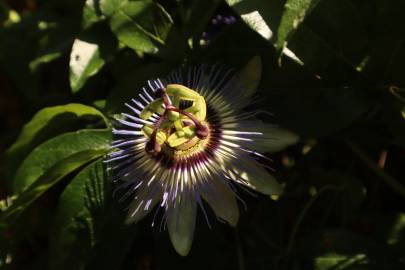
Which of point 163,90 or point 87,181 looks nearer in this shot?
point 163,90

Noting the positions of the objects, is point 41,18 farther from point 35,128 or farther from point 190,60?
point 190,60

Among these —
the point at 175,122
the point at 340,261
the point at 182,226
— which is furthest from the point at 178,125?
the point at 340,261

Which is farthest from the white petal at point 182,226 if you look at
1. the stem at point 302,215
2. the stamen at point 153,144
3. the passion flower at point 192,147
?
the stem at point 302,215

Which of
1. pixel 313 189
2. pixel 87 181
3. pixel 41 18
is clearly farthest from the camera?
pixel 41 18

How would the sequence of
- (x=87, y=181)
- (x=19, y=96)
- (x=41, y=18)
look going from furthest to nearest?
(x=19, y=96)
(x=41, y=18)
(x=87, y=181)

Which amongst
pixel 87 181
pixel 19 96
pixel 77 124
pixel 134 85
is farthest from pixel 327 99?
pixel 19 96

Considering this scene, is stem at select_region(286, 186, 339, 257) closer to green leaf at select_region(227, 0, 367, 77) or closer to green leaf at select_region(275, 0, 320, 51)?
green leaf at select_region(227, 0, 367, 77)

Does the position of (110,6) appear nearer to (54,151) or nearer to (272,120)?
(54,151)
